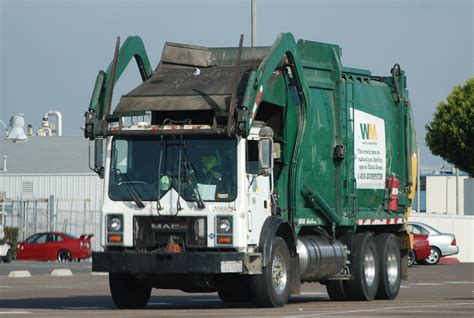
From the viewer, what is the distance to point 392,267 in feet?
80.0

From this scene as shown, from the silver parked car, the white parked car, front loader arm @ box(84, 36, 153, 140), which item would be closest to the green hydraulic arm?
front loader arm @ box(84, 36, 153, 140)

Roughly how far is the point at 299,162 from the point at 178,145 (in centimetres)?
239

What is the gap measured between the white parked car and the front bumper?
95.7 ft

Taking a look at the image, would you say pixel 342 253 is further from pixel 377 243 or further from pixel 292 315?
pixel 292 315

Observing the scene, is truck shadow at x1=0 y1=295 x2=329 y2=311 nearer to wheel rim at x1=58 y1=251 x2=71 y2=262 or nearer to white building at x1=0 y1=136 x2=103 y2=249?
white building at x1=0 y1=136 x2=103 y2=249

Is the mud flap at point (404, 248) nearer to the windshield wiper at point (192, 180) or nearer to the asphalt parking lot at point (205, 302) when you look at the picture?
the asphalt parking lot at point (205, 302)

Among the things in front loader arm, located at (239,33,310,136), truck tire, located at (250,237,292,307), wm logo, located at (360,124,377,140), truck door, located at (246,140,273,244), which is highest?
front loader arm, located at (239,33,310,136)

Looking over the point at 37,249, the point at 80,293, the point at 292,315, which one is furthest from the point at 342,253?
the point at 37,249

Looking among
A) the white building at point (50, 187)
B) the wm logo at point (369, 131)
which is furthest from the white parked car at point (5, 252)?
the wm logo at point (369, 131)

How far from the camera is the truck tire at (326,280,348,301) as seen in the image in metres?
23.2

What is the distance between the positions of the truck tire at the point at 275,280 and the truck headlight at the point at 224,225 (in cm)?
86

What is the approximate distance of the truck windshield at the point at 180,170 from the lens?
63.3ft

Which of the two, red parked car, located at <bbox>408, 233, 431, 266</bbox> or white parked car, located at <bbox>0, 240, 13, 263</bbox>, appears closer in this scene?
red parked car, located at <bbox>408, 233, 431, 266</bbox>

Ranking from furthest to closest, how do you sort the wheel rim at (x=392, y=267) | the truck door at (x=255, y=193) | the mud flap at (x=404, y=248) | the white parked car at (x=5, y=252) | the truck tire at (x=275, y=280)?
the white parked car at (x=5, y=252)
the mud flap at (x=404, y=248)
the wheel rim at (x=392, y=267)
the truck tire at (x=275, y=280)
the truck door at (x=255, y=193)
